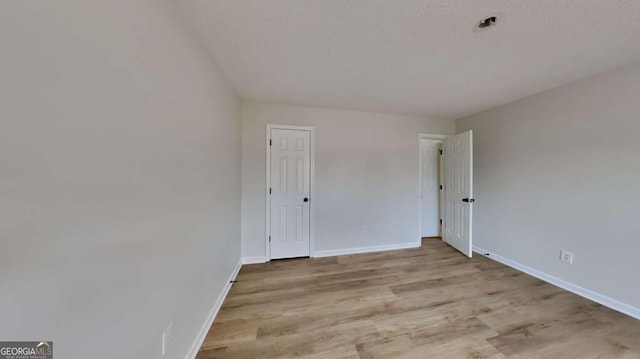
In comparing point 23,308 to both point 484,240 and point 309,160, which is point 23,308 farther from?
point 484,240

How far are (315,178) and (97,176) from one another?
2.52 m

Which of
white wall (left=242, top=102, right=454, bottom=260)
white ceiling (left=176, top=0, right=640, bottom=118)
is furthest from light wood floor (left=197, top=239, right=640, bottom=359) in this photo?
white ceiling (left=176, top=0, right=640, bottom=118)

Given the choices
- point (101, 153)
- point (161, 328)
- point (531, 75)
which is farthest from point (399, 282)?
point (101, 153)

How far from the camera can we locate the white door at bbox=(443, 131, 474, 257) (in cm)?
309

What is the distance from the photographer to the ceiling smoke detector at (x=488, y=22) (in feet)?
4.48

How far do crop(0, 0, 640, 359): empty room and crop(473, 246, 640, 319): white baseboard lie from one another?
0.01 metres

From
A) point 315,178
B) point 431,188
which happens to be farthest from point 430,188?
point 315,178

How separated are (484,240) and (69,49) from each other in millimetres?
4459

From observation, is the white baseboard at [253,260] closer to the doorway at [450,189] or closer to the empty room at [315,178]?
the empty room at [315,178]

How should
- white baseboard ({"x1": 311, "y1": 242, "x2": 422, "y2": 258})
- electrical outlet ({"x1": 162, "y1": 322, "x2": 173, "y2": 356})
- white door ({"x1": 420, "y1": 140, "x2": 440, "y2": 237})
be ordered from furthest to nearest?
white door ({"x1": 420, "y1": 140, "x2": 440, "y2": 237})
white baseboard ({"x1": 311, "y1": 242, "x2": 422, "y2": 258})
electrical outlet ({"x1": 162, "y1": 322, "x2": 173, "y2": 356})

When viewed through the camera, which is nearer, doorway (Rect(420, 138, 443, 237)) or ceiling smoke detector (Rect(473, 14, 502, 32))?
ceiling smoke detector (Rect(473, 14, 502, 32))

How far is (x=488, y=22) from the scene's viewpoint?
1.42 meters

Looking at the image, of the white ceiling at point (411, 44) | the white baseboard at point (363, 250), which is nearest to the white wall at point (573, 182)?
the white ceiling at point (411, 44)

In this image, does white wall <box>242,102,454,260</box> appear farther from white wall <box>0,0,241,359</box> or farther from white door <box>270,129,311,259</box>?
white wall <box>0,0,241,359</box>
